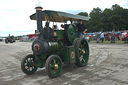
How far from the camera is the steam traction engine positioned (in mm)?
4266

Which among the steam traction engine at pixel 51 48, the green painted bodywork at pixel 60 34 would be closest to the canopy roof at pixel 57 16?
the steam traction engine at pixel 51 48

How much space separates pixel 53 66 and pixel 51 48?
0.57 meters

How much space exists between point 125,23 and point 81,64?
6025 centimetres

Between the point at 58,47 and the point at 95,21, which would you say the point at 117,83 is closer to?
the point at 58,47

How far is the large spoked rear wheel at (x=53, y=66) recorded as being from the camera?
3.98 m

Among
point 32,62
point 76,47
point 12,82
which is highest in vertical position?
point 76,47

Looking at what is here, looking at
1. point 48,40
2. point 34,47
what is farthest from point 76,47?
point 34,47

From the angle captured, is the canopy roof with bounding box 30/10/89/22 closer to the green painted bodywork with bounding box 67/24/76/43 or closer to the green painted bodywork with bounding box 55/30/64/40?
the green painted bodywork with bounding box 67/24/76/43

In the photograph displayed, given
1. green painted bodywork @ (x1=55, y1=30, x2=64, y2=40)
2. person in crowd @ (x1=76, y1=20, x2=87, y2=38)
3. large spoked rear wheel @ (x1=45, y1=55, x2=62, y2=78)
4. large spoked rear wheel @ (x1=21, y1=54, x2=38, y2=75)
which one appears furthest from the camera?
person in crowd @ (x1=76, y1=20, x2=87, y2=38)

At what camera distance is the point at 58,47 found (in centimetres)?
485

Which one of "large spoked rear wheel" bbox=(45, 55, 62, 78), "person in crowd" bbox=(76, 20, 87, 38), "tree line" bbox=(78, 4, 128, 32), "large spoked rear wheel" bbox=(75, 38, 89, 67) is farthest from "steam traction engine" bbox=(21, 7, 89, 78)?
"tree line" bbox=(78, 4, 128, 32)

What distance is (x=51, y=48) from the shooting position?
4.43 meters

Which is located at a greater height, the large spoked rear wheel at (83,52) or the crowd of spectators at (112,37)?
the crowd of spectators at (112,37)

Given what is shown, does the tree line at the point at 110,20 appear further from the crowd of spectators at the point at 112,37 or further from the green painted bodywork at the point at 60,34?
the green painted bodywork at the point at 60,34
